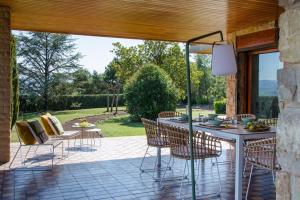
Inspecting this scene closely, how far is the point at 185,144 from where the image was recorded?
12.5 feet

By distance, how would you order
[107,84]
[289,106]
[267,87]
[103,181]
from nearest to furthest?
[289,106] < [103,181] < [267,87] < [107,84]

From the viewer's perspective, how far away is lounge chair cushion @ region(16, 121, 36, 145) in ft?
16.7

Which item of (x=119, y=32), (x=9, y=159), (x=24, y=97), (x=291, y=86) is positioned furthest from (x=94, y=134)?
(x=24, y=97)

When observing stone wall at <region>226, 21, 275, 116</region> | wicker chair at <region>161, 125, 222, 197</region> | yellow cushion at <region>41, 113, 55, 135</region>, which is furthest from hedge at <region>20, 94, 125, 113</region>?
wicker chair at <region>161, 125, 222, 197</region>

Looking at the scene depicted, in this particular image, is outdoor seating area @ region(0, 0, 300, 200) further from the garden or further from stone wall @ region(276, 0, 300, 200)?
the garden

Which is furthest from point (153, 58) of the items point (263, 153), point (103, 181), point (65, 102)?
point (263, 153)

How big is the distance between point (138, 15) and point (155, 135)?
8.04ft

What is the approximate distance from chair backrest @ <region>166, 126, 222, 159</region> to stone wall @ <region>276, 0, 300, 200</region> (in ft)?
7.35

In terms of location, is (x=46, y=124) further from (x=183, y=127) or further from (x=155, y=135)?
(x=183, y=127)

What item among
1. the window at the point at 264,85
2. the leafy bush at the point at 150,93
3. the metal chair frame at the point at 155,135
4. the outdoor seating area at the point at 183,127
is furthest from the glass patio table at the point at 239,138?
the leafy bush at the point at 150,93

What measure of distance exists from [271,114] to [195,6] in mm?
3301

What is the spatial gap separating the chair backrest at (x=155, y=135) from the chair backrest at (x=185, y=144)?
47 cm

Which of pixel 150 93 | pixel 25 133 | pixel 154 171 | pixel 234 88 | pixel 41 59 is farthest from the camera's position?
Answer: pixel 41 59

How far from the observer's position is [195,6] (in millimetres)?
5293
